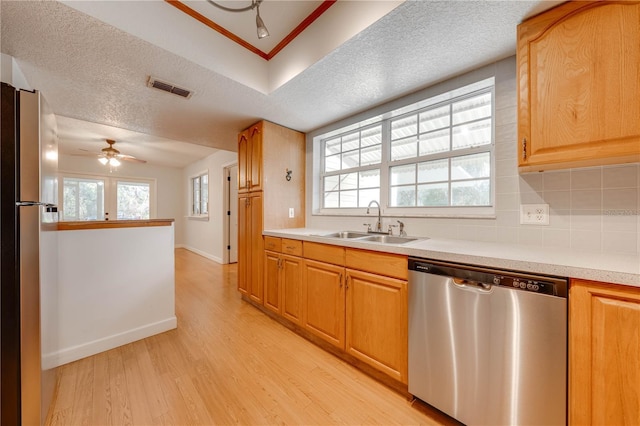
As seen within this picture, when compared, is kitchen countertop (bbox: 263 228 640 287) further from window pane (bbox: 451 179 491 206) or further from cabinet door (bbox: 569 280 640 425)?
window pane (bbox: 451 179 491 206)

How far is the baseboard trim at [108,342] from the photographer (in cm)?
177

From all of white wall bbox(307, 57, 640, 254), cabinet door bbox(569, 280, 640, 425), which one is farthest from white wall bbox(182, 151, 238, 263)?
cabinet door bbox(569, 280, 640, 425)

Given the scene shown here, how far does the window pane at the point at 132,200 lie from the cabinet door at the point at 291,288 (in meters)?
6.36

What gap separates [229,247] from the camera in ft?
17.0

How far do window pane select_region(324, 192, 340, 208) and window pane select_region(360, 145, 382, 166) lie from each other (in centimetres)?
51

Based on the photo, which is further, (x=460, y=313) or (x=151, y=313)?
(x=151, y=313)

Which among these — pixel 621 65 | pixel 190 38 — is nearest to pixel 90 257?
pixel 190 38

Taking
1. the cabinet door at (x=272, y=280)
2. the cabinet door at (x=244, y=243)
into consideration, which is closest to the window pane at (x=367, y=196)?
the cabinet door at (x=272, y=280)

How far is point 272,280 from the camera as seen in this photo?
251 centimetres

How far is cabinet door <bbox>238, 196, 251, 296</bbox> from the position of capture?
2951 millimetres

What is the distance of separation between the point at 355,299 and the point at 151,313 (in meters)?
1.92

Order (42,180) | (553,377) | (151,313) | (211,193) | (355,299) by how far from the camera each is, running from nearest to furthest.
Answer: (553,377), (42,180), (355,299), (151,313), (211,193)

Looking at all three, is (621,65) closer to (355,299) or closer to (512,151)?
(512,151)

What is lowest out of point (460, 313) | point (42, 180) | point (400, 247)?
point (460, 313)
